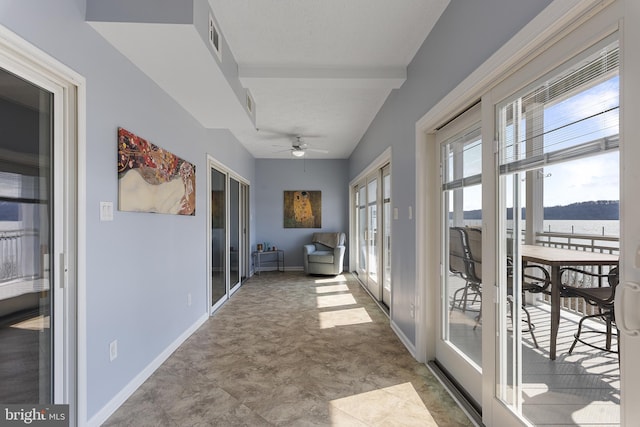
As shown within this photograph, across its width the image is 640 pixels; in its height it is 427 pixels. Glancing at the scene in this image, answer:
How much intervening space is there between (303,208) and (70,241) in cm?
581

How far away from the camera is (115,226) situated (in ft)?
6.70

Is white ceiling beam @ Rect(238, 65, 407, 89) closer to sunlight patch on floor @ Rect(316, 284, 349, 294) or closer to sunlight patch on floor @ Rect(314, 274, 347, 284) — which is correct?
sunlight patch on floor @ Rect(316, 284, 349, 294)

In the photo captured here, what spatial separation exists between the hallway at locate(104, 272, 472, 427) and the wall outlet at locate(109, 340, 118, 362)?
1.13 feet

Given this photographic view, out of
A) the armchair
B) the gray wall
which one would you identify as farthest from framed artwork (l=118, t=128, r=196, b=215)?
the armchair

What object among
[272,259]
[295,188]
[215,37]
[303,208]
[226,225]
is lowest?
[272,259]

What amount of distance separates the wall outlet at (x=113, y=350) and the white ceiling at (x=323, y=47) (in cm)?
233

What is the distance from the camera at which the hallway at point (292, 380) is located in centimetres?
195

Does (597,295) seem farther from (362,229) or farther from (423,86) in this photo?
(362,229)

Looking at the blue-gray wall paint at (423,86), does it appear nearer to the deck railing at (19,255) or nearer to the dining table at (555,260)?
the dining table at (555,260)

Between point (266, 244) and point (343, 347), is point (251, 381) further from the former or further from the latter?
point (266, 244)

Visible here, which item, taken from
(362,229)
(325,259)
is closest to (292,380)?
(325,259)

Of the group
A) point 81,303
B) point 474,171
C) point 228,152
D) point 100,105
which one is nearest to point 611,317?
point 474,171

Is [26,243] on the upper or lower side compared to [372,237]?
upper

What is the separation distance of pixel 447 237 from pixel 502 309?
33.1 inches
